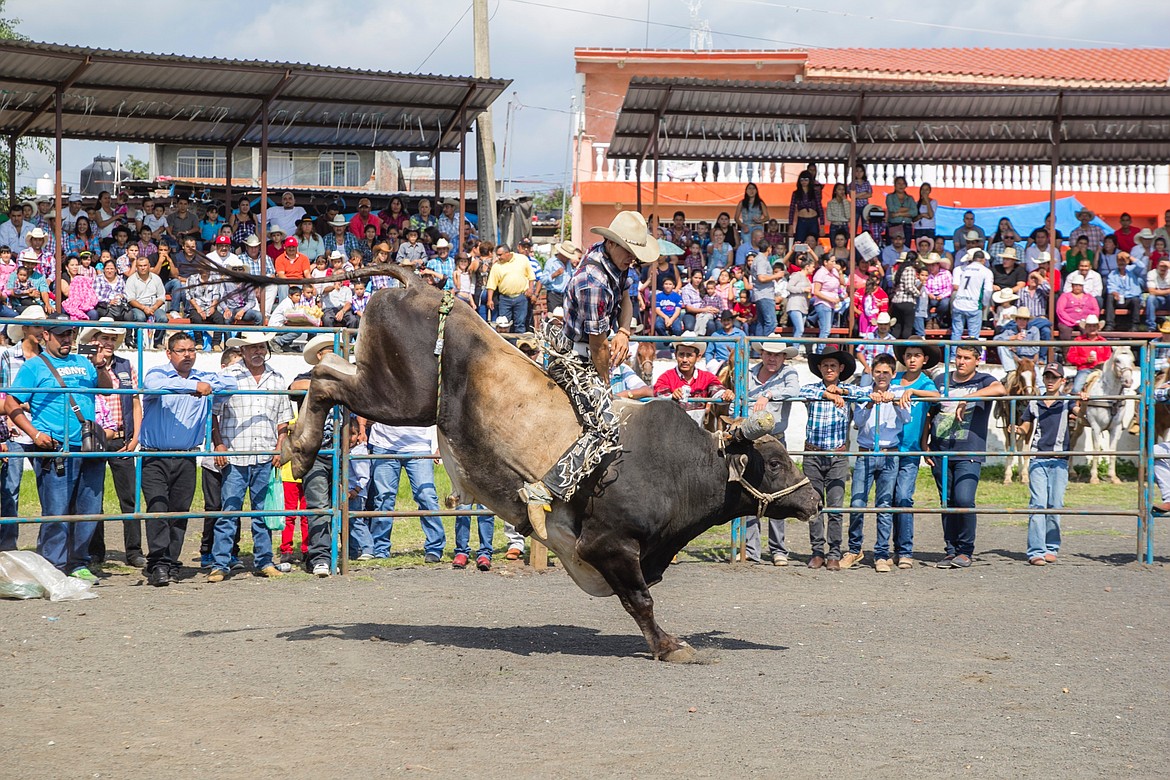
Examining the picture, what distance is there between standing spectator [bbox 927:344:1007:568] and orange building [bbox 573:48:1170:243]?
15562 mm

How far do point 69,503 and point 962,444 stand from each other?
7457mm

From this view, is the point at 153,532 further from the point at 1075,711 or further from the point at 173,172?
the point at 173,172

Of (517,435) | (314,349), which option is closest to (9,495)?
(314,349)

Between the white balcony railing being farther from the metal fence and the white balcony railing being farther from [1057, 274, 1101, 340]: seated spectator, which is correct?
the metal fence

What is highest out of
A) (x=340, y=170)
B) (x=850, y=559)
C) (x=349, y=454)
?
(x=340, y=170)

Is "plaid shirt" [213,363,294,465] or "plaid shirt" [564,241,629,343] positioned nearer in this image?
"plaid shirt" [564,241,629,343]

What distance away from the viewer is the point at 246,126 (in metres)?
18.1

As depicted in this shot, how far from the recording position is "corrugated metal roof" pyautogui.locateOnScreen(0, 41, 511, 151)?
1547 cm

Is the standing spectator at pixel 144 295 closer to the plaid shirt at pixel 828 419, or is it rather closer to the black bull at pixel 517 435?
the plaid shirt at pixel 828 419

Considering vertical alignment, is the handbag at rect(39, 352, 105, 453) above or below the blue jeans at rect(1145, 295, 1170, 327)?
below

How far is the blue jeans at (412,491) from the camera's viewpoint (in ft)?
33.8

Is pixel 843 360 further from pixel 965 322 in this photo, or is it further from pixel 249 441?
pixel 965 322

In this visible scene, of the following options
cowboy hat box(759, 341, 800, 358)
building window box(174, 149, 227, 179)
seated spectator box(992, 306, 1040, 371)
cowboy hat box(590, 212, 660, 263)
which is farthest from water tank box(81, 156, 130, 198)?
cowboy hat box(590, 212, 660, 263)

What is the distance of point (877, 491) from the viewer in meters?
10.7
